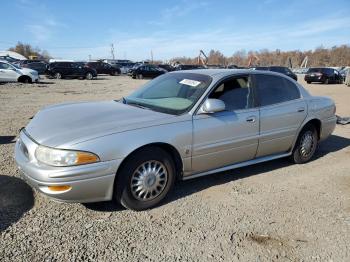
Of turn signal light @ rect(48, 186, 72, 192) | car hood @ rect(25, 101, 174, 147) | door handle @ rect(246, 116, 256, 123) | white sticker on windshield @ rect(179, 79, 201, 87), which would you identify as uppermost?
white sticker on windshield @ rect(179, 79, 201, 87)

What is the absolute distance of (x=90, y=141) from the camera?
3.40 meters

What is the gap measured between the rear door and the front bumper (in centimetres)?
232

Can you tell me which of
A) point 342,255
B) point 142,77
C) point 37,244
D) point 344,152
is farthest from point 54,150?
point 142,77

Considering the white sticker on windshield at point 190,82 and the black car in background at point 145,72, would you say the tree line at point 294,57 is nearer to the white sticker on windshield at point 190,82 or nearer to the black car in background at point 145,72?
the black car in background at point 145,72

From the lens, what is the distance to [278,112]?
5039 mm

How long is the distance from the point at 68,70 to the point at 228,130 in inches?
1111

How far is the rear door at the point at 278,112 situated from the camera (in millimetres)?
4898

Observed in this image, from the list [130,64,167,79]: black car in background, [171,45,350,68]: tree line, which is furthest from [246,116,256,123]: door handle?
[171,45,350,68]: tree line

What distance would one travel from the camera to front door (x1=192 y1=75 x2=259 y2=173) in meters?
4.18

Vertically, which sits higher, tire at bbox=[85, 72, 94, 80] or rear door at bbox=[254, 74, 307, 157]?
rear door at bbox=[254, 74, 307, 157]

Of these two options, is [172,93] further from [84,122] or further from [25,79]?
[25,79]

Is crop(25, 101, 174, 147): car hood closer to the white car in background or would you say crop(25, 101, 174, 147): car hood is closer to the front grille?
the front grille

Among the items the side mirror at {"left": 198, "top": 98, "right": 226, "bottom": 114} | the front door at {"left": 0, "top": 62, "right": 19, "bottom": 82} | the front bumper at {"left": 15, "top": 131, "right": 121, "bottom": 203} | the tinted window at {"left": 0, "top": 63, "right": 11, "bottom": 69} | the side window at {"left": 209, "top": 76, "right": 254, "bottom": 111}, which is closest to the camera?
the front bumper at {"left": 15, "top": 131, "right": 121, "bottom": 203}

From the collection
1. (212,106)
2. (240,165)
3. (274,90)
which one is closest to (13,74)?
(274,90)
